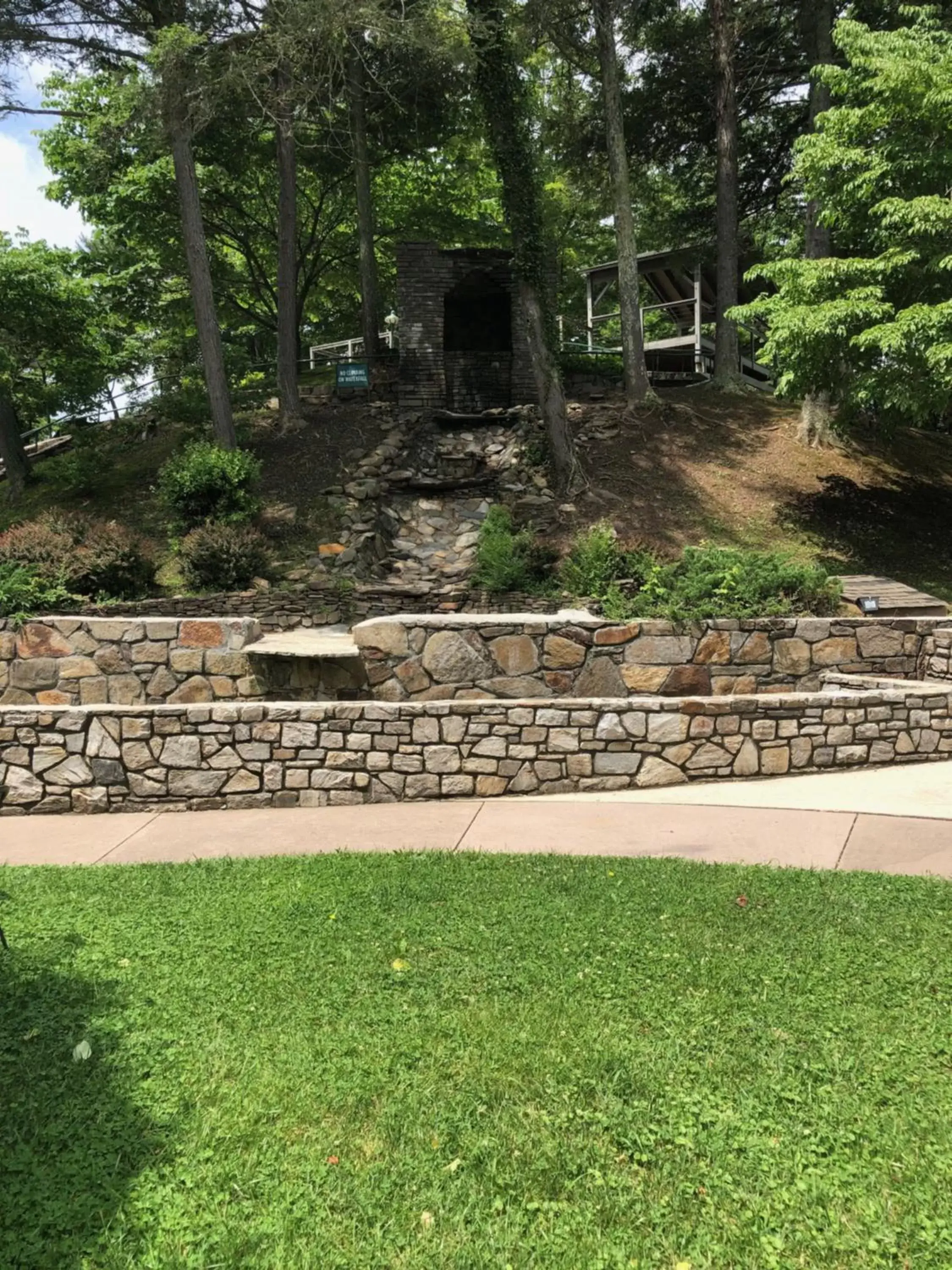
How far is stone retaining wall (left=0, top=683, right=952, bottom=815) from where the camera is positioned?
21.2 ft

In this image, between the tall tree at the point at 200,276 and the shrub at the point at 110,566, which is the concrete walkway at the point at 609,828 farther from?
the tall tree at the point at 200,276

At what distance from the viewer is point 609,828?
5.67m

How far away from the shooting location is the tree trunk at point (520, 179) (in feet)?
43.2

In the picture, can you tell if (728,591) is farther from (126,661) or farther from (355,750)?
(126,661)

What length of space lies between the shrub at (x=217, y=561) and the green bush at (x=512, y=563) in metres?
3.27

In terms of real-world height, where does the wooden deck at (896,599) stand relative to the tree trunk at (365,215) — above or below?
below

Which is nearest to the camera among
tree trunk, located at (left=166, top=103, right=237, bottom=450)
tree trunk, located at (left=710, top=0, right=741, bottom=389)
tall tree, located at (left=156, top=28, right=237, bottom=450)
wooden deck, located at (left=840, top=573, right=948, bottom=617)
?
wooden deck, located at (left=840, top=573, right=948, bottom=617)

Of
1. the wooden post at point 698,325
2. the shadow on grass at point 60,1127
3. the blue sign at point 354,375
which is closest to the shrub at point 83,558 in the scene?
the shadow on grass at point 60,1127

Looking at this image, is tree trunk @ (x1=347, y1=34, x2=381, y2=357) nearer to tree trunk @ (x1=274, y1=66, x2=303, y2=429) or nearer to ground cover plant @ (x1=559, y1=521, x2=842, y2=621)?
tree trunk @ (x1=274, y1=66, x2=303, y2=429)

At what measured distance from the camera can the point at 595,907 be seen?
4227 mm

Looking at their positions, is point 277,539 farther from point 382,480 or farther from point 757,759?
point 757,759

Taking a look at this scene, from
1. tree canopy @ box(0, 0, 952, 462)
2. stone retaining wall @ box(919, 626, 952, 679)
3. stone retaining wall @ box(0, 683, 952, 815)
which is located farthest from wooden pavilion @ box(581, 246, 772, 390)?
stone retaining wall @ box(0, 683, 952, 815)

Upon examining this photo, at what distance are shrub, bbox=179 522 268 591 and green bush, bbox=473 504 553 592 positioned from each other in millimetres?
3273

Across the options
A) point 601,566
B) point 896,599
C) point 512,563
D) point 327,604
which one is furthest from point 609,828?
point 327,604
